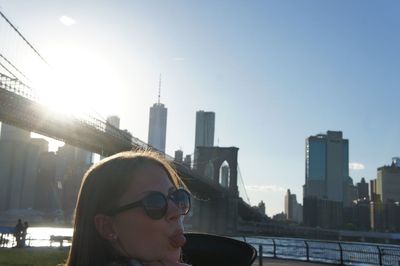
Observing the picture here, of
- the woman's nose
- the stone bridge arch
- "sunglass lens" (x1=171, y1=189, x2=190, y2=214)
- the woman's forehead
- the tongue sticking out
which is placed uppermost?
the stone bridge arch

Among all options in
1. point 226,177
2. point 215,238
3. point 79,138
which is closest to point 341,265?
point 215,238

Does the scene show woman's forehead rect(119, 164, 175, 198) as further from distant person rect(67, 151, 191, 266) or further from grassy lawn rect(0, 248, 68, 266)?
grassy lawn rect(0, 248, 68, 266)

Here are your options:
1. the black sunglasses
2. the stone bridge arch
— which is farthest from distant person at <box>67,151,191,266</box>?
the stone bridge arch

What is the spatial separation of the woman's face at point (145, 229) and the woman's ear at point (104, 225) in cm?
2

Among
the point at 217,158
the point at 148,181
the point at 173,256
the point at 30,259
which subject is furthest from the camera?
the point at 217,158

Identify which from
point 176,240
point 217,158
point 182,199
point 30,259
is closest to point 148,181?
point 182,199

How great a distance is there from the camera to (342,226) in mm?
110438

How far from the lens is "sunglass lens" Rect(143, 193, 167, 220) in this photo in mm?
1533

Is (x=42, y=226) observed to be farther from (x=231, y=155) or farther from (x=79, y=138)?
(x=79, y=138)

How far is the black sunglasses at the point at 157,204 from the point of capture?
1.54 metres

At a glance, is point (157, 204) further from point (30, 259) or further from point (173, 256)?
point (30, 259)

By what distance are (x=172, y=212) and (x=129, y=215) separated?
0.12m

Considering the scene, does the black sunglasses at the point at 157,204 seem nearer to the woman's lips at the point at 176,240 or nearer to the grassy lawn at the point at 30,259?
the woman's lips at the point at 176,240

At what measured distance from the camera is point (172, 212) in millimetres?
1585
